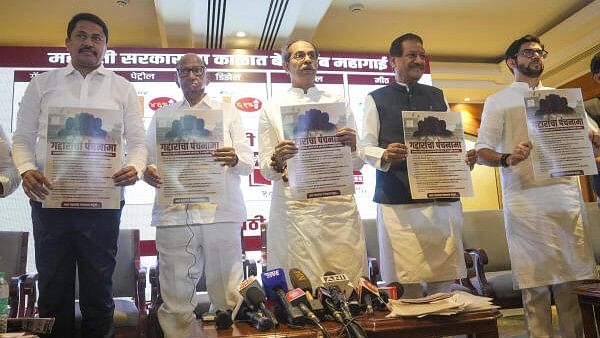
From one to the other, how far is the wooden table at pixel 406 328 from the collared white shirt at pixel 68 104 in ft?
3.83

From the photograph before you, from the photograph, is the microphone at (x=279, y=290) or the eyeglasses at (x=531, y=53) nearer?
the microphone at (x=279, y=290)

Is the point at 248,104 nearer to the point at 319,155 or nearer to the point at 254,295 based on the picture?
the point at 319,155

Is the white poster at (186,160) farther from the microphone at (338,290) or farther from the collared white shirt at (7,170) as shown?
the microphone at (338,290)

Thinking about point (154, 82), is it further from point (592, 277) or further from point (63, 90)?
point (592, 277)

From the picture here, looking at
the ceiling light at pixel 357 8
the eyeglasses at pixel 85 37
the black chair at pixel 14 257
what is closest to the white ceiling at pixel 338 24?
the ceiling light at pixel 357 8

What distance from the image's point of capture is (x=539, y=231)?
2.70 metres

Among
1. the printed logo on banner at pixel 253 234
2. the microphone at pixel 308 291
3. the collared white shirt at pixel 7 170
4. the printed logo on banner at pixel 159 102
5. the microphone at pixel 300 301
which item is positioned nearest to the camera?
the microphone at pixel 300 301

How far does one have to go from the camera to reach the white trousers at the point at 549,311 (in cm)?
264

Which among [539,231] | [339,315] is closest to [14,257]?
[339,315]

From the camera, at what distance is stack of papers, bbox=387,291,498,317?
152 centimetres

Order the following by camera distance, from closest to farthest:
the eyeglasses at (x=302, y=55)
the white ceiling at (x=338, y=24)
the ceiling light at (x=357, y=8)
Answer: the eyeglasses at (x=302, y=55) → the white ceiling at (x=338, y=24) → the ceiling light at (x=357, y=8)

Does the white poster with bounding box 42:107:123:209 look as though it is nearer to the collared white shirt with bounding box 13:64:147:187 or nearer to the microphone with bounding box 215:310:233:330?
the collared white shirt with bounding box 13:64:147:187

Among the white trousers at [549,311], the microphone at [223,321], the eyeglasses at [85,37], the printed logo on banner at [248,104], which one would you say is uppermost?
the printed logo on banner at [248,104]

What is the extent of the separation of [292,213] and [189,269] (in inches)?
24.6
